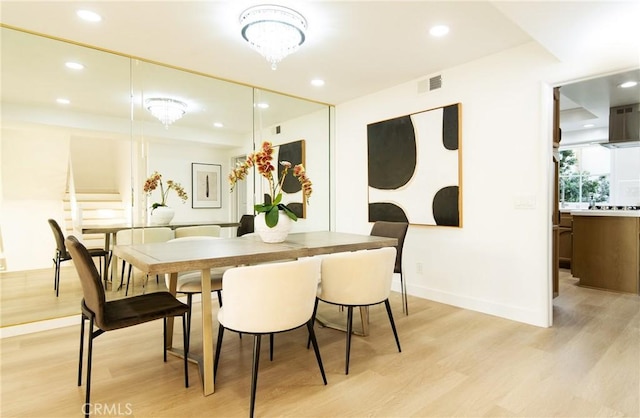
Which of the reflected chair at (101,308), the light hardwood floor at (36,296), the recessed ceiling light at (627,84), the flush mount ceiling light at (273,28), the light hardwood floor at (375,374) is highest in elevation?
the recessed ceiling light at (627,84)

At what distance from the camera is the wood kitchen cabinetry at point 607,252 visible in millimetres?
4043

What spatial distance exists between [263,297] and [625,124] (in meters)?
6.43

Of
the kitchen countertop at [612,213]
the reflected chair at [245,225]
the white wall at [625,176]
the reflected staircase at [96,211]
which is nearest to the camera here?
the reflected staircase at [96,211]

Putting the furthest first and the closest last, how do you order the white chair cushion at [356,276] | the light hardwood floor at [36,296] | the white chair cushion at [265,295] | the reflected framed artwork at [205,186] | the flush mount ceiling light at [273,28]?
the reflected framed artwork at [205,186]
the light hardwood floor at [36,296]
the flush mount ceiling light at [273,28]
the white chair cushion at [356,276]
the white chair cushion at [265,295]

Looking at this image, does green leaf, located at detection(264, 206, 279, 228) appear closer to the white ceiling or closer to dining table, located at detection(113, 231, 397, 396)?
dining table, located at detection(113, 231, 397, 396)

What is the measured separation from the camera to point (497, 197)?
130 inches

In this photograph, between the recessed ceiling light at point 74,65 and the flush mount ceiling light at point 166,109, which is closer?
the recessed ceiling light at point 74,65

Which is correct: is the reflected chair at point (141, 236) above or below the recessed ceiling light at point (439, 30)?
below

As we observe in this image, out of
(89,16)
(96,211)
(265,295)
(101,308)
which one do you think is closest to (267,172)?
(265,295)

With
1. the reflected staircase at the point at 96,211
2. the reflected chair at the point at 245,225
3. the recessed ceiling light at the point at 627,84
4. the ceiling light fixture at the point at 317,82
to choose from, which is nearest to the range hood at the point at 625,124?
the recessed ceiling light at the point at 627,84

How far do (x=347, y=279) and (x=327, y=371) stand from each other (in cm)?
61

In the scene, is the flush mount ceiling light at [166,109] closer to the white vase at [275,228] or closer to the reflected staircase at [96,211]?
the reflected staircase at [96,211]

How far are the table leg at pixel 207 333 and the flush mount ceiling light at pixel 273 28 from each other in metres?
1.70

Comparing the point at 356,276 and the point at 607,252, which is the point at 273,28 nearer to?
the point at 356,276
